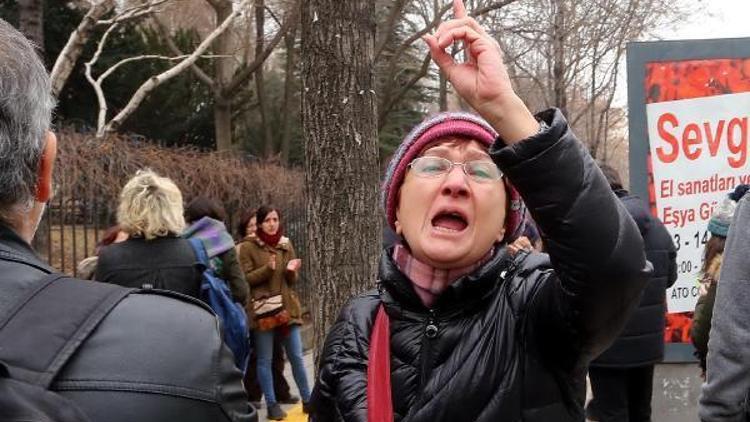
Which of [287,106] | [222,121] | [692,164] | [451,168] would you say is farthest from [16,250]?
[287,106]

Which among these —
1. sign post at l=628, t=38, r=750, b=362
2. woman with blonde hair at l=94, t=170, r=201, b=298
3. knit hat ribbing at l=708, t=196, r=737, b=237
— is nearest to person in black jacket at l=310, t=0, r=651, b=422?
knit hat ribbing at l=708, t=196, r=737, b=237

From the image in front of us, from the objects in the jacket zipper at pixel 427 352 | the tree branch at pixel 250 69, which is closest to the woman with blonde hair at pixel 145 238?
the jacket zipper at pixel 427 352

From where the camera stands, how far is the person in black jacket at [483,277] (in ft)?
5.56

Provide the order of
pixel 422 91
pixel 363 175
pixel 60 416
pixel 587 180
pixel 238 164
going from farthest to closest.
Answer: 1. pixel 422 91
2. pixel 238 164
3. pixel 363 175
4. pixel 587 180
5. pixel 60 416

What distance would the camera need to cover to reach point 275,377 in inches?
319

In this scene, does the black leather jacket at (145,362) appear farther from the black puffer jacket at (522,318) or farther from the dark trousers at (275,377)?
the dark trousers at (275,377)

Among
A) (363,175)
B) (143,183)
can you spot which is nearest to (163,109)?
(143,183)

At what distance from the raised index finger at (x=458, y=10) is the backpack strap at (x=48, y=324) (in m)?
0.93

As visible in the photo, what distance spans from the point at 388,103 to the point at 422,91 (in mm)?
8123

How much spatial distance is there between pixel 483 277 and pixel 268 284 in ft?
18.2

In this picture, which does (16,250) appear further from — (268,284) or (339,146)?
(268,284)

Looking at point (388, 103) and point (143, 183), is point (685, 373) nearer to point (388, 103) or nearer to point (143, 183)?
point (143, 183)

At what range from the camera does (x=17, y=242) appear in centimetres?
148

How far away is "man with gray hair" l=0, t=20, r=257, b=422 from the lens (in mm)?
1299
